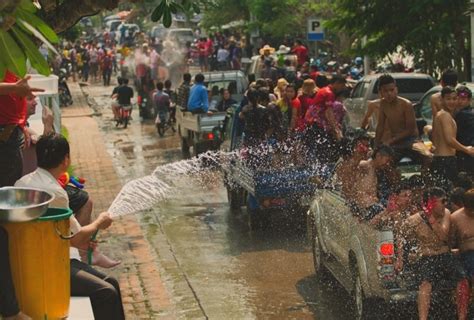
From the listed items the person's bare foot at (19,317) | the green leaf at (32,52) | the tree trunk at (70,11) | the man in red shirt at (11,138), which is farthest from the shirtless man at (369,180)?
the green leaf at (32,52)

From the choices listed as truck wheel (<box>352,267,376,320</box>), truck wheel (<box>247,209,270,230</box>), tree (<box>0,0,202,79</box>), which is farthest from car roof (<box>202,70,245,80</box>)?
tree (<box>0,0,202,79</box>)

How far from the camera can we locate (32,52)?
441 cm

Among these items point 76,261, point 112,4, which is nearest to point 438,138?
point 112,4

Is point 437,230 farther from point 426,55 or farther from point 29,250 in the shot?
point 426,55

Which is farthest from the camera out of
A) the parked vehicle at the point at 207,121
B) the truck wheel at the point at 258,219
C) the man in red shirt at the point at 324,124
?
the parked vehicle at the point at 207,121

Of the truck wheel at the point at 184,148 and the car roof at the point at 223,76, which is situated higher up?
the car roof at the point at 223,76

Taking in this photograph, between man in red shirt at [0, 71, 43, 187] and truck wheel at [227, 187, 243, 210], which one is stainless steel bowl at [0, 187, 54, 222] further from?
truck wheel at [227, 187, 243, 210]

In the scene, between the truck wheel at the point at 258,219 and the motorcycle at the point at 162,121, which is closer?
the truck wheel at the point at 258,219

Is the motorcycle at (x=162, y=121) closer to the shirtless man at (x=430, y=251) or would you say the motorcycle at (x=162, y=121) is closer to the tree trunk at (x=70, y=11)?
the tree trunk at (x=70, y=11)

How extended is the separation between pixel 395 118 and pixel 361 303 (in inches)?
172

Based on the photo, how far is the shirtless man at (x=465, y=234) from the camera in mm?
9188

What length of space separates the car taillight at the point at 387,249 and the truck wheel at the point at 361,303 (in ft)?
1.93

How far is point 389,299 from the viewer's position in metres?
9.27

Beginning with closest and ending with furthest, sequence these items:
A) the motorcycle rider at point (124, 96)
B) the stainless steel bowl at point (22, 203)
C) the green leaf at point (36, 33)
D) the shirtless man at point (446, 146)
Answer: the green leaf at point (36, 33) → the stainless steel bowl at point (22, 203) → the shirtless man at point (446, 146) → the motorcycle rider at point (124, 96)
